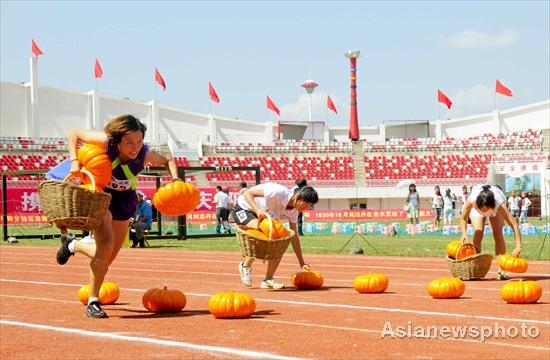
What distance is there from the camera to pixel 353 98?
80.6 meters

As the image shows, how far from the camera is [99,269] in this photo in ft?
26.9

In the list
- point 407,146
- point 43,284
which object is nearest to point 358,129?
point 407,146

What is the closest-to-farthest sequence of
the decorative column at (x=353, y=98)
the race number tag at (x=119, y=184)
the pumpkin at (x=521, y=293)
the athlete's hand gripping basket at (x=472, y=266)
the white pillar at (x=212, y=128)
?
the race number tag at (x=119, y=184) < the pumpkin at (x=521, y=293) < the athlete's hand gripping basket at (x=472, y=266) < the white pillar at (x=212, y=128) < the decorative column at (x=353, y=98)

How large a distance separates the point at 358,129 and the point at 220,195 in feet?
166

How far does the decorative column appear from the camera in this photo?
78.9 m

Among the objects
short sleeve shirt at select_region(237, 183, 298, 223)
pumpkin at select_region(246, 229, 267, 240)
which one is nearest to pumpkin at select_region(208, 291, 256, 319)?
pumpkin at select_region(246, 229, 267, 240)

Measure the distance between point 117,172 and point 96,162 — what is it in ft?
1.10

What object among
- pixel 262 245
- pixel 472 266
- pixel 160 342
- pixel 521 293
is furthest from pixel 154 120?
pixel 160 342

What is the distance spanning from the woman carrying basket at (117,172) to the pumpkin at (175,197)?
0.13 meters

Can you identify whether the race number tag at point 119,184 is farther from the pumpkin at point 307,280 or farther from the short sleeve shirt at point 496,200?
the short sleeve shirt at point 496,200

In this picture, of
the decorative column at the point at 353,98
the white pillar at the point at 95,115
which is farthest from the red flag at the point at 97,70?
the decorative column at the point at 353,98

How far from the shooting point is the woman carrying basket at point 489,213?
12289 millimetres

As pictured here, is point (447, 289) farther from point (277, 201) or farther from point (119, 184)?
point (119, 184)

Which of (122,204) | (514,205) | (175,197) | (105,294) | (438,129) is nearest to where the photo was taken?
(175,197)
